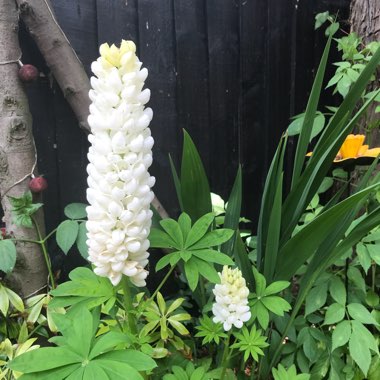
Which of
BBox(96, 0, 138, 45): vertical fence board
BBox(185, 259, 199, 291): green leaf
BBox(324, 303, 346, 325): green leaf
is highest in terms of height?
BBox(96, 0, 138, 45): vertical fence board

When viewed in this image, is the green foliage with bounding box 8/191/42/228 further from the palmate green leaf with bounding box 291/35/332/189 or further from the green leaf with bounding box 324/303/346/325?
the green leaf with bounding box 324/303/346/325

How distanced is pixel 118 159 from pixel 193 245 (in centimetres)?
30

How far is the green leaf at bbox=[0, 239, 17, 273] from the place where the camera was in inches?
44.0

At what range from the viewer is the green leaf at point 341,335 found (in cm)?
107

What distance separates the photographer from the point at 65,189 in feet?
5.34

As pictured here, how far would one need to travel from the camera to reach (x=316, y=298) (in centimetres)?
117

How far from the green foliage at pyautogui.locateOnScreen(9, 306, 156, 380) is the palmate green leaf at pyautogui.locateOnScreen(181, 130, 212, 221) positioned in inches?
20.4

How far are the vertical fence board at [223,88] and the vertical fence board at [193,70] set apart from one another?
0.03 meters

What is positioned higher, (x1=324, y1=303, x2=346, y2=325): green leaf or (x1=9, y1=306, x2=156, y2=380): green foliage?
(x1=9, y1=306, x2=156, y2=380): green foliage

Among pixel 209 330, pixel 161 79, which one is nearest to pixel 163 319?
pixel 209 330

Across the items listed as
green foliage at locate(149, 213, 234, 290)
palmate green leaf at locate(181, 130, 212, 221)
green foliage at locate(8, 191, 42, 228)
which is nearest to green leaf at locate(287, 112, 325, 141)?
palmate green leaf at locate(181, 130, 212, 221)

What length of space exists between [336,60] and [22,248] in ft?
5.74

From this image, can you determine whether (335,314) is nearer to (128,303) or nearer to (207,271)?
(207,271)

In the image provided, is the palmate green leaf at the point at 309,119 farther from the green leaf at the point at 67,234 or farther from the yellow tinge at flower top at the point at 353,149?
the green leaf at the point at 67,234
